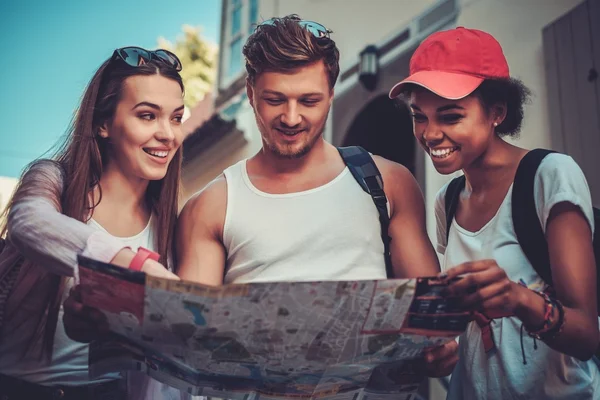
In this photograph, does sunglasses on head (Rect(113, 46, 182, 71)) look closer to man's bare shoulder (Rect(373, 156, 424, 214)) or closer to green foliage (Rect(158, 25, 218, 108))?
man's bare shoulder (Rect(373, 156, 424, 214))

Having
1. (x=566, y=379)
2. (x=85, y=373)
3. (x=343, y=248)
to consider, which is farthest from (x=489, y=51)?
(x=85, y=373)

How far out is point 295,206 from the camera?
2287mm

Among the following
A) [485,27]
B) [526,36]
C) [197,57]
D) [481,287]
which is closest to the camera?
[481,287]

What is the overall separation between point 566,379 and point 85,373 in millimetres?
1447

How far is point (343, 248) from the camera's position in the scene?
87.6 inches

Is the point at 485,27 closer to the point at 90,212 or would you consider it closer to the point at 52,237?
the point at 90,212

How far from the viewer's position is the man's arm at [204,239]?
2252 millimetres

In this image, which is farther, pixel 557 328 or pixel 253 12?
pixel 253 12

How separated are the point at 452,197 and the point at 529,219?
46 centimetres

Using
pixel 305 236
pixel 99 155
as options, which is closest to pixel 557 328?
pixel 305 236

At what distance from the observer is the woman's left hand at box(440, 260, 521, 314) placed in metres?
1.64

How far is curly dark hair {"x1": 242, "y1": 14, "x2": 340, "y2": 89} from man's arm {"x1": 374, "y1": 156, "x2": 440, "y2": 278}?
409 mm

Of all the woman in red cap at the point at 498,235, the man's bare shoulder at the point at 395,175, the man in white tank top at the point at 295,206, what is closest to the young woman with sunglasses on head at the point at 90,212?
the man in white tank top at the point at 295,206

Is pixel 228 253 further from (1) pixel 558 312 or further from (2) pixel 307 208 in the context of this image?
(1) pixel 558 312
